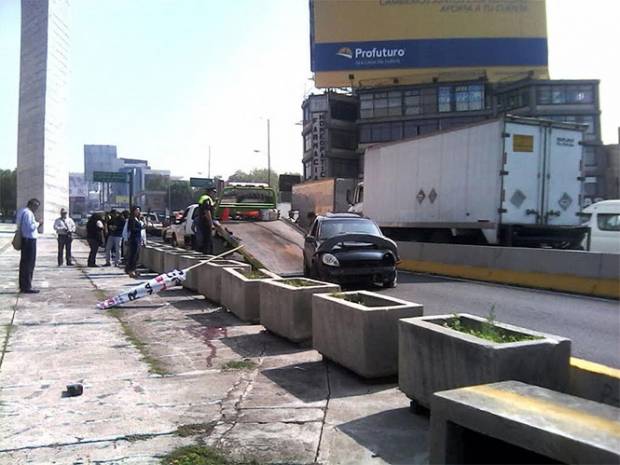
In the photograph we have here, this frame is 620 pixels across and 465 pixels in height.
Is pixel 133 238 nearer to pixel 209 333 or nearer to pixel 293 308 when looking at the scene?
pixel 209 333

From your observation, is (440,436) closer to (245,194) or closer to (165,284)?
(165,284)

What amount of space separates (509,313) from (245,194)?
13.0 meters

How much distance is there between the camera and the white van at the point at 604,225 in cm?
1488

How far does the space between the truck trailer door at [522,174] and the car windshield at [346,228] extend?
414 cm

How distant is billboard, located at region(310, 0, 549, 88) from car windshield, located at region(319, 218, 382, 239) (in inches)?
1954

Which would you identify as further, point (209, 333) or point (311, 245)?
point (311, 245)

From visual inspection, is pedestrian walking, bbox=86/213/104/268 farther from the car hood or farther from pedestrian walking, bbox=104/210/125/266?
the car hood

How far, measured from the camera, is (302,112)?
255 feet

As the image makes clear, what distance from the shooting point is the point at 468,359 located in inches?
150

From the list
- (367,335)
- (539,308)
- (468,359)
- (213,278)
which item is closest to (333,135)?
(213,278)

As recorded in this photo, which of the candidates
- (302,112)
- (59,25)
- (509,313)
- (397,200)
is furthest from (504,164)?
(302,112)

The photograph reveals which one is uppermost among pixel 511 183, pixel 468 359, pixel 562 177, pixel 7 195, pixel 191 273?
pixel 7 195

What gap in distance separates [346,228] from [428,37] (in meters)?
51.6

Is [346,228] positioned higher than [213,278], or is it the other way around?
[346,228]
